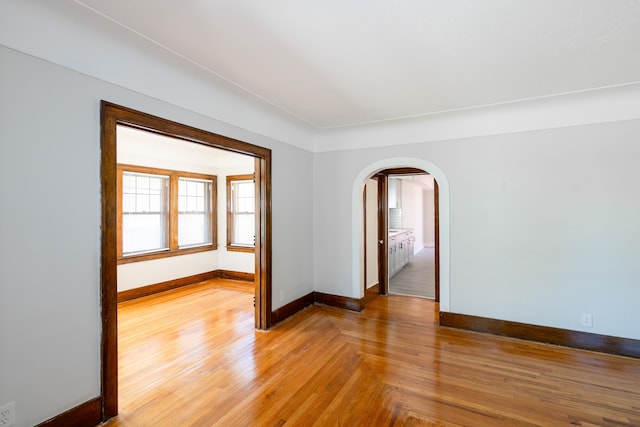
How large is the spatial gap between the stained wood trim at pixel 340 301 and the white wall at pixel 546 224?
1234 mm

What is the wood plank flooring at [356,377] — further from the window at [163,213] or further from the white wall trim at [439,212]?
the window at [163,213]

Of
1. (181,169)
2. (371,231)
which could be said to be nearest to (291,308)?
(371,231)

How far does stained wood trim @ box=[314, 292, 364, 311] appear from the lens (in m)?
4.44

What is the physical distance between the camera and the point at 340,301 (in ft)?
14.9

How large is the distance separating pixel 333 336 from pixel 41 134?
3.14m

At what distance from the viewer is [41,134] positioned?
181cm

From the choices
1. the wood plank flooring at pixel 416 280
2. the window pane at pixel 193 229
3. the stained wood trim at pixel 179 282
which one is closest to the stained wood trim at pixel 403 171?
the wood plank flooring at pixel 416 280

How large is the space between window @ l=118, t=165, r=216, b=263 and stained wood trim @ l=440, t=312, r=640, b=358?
474 cm

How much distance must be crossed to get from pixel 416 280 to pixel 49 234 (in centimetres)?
604

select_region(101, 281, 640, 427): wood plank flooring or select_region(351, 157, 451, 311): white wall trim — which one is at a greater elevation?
select_region(351, 157, 451, 311): white wall trim

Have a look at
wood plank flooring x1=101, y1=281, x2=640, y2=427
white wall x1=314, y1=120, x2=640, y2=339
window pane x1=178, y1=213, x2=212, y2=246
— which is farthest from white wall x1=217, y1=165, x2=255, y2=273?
white wall x1=314, y1=120, x2=640, y2=339

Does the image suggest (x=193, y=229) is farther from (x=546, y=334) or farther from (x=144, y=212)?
(x=546, y=334)

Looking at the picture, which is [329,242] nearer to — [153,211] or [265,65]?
[265,65]

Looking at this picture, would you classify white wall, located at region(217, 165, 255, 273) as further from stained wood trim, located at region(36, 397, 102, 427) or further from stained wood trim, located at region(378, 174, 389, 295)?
stained wood trim, located at region(36, 397, 102, 427)
